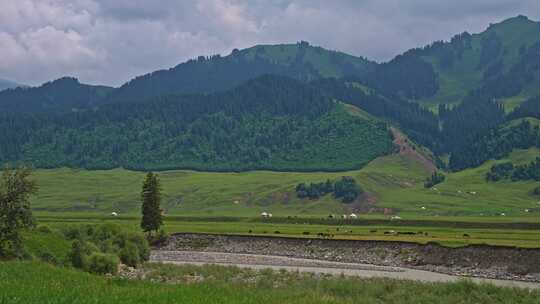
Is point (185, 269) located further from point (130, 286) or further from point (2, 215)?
point (130, 286)

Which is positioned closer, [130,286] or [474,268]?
[130,286]

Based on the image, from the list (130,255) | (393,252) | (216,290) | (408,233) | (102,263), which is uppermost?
(216,290)

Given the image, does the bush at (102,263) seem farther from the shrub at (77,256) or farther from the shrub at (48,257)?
the shrub at (48,257)

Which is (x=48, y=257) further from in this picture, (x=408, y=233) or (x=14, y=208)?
(x=408, y=233)

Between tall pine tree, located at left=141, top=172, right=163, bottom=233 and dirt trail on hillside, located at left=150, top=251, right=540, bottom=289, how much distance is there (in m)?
8.05

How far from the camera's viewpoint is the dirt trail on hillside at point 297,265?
236ft

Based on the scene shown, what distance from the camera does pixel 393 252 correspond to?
90750mm

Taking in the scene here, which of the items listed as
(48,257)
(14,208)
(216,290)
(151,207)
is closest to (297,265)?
(48,257)

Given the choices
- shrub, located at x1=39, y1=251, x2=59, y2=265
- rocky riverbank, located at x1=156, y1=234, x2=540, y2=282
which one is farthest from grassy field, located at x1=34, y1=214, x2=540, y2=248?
shrub, located at x1=39, y1=251, x2=59, y2=265

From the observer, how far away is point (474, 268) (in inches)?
3081

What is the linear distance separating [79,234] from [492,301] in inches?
2000

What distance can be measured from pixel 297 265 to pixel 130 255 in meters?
21.5

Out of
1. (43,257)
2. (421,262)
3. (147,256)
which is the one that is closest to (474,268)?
(421,262)

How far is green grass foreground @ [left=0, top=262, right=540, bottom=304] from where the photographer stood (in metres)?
26.1
